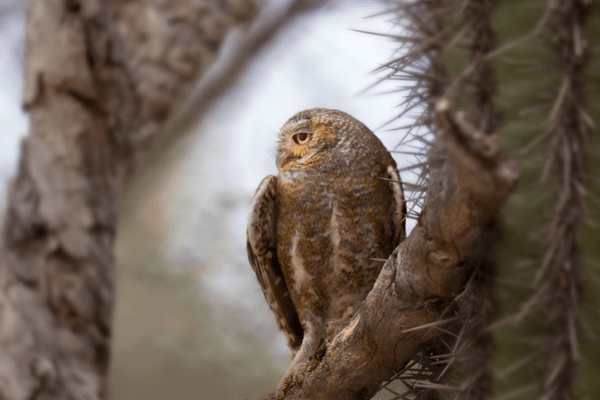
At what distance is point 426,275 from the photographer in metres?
0.70

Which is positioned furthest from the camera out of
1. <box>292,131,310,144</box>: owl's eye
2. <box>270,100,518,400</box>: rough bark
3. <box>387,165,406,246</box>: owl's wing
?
<box>292,131,310,144</box>: owl's eye

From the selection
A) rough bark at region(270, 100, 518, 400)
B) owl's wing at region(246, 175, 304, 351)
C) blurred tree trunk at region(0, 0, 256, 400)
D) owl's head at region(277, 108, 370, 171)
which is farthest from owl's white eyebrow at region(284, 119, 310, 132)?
blurred tree trunk at region(0, 0, 256, 400)

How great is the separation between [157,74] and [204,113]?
166cm

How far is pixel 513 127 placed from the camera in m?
0.58

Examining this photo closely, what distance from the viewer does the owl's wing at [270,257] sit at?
1248 millimetres

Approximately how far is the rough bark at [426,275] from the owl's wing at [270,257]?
0.82 feet

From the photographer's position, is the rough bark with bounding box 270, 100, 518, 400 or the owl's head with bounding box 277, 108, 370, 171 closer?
the rough bark with bounding box 270, 100, 518, 400

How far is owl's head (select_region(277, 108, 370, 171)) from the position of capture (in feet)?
3.95

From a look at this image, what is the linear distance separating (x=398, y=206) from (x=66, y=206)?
4.99 feet

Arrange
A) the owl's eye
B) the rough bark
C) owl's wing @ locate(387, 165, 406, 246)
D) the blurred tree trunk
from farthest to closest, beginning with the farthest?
the blurred tree trunk, the owl's eye, owl's wing @ locate(387, 165, 406, 246), the rough bark

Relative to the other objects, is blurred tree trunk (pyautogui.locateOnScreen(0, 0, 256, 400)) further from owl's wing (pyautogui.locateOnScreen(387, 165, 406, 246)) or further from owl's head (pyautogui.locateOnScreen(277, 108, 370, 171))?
owl's wing (pyautogui.locateOnScreen(387, 165, 406, 246))

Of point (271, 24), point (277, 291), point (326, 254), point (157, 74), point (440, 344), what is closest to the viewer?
point (440, 344)

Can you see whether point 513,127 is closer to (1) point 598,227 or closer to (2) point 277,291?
(1) point 598,227

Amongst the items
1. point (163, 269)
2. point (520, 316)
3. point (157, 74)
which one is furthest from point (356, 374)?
point (163, 269)
